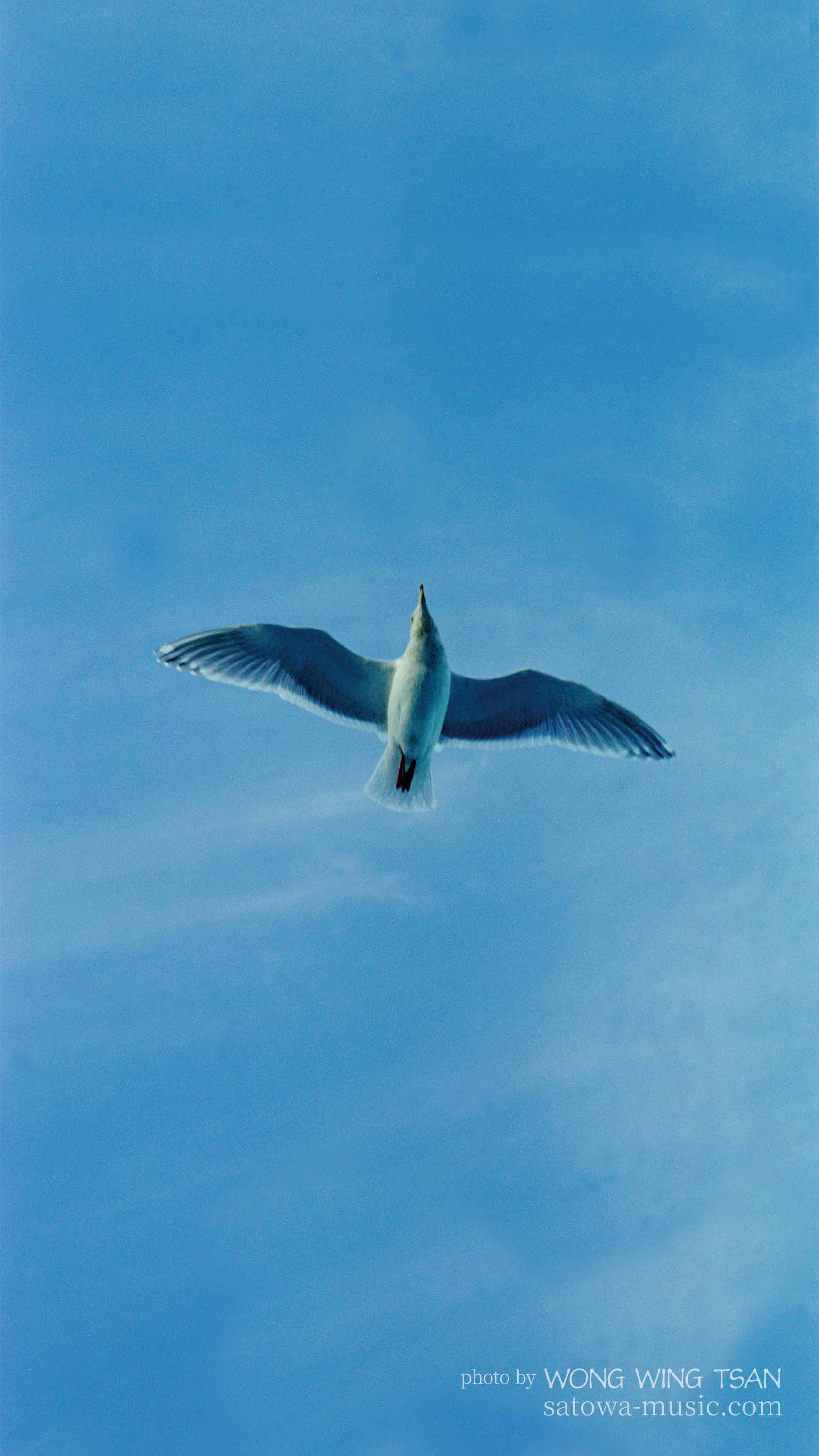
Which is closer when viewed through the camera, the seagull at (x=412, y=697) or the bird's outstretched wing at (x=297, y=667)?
the seagull at (x=412, y=697)

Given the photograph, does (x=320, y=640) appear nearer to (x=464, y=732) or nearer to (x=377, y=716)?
(x=377, y=716)

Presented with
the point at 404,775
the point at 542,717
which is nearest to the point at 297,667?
the point at 404,775

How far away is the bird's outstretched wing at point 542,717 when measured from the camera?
32.0 feet

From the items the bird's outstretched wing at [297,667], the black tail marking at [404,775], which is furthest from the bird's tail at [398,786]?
the bird's outstretched wing at [297,667]

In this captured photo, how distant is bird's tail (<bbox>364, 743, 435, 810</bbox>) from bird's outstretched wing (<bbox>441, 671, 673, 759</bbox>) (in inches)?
20.6

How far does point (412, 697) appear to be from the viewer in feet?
30.1

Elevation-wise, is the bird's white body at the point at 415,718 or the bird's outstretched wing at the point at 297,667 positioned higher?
the bird's outstretched wing at the point at 297,667

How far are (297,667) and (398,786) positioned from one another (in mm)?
1262

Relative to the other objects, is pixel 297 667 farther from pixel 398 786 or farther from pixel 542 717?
pixel 542 717

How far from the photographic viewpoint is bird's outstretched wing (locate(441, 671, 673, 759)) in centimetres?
975

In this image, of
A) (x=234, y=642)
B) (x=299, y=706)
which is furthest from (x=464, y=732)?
A: (x=234, y=642)

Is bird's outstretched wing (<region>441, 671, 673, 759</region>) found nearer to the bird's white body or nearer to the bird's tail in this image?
the bird's white body

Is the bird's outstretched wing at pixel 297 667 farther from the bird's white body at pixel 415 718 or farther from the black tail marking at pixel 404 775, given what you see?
the black tail marking at pixel 404 775

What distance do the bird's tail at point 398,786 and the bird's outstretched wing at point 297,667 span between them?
0.33 m
